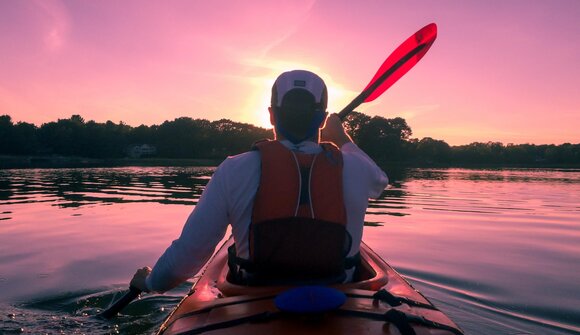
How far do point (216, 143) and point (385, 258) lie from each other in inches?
3548

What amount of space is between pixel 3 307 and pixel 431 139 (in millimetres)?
92255

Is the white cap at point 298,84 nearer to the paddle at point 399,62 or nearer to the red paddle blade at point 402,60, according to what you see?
the paddle at point 399,62

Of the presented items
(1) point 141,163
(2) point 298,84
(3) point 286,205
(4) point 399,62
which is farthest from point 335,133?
(1) point 141,163

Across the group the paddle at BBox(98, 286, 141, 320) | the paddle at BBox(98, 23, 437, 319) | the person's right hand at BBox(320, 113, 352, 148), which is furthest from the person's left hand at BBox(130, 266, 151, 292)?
the paddle at BBox(98, 23, 437, 319)

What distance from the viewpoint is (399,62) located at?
5.42 metres

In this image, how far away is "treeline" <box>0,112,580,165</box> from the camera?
273ft

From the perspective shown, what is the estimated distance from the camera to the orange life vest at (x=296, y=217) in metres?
2.34

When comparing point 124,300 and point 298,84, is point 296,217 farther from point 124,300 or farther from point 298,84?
point 124,300

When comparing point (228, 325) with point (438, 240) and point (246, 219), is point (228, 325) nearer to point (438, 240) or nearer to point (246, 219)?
point (246, 219)

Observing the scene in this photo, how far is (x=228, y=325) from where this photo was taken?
1963 mm

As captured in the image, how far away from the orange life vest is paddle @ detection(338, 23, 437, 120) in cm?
292

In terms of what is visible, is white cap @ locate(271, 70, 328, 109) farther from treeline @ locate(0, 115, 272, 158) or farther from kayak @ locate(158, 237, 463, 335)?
treeline @ locate(0, 115, 272, 158)

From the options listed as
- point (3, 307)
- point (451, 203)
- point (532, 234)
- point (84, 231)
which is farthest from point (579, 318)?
point (451, 203)

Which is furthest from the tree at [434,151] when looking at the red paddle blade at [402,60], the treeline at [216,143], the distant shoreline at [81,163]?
the red paddle blade at [402,60]
